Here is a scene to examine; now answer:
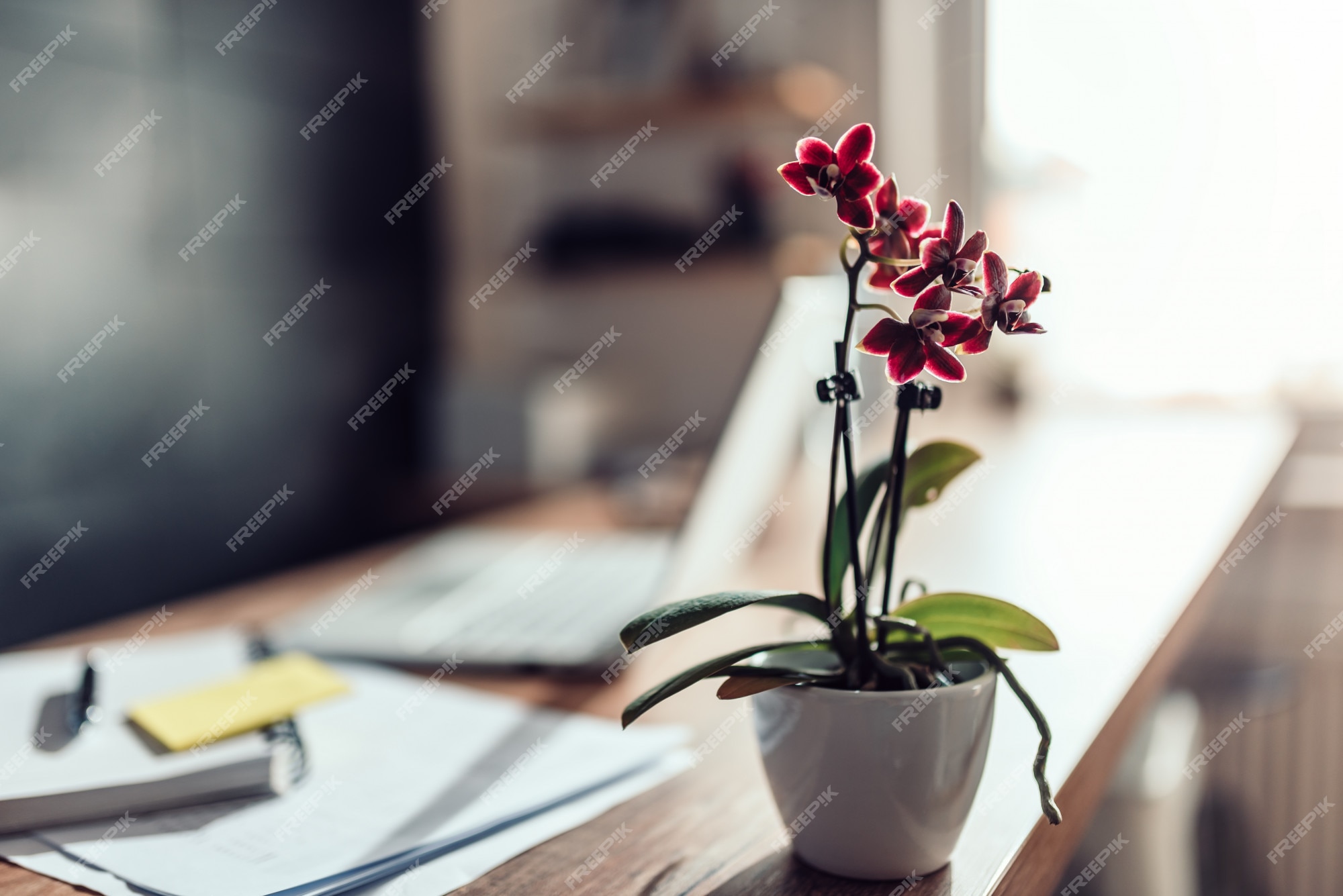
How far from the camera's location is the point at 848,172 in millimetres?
442

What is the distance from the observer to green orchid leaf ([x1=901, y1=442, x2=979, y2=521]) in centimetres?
53

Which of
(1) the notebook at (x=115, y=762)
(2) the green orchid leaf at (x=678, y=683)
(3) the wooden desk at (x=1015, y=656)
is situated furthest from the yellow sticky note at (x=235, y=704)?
(2) the green orchid leaf at (x=678, y=683)

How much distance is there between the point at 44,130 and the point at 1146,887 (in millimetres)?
2352

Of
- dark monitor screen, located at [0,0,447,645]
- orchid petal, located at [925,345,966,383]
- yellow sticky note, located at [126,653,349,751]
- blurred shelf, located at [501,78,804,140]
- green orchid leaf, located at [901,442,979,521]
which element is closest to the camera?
orchid petal, located at [925,345,966,383]

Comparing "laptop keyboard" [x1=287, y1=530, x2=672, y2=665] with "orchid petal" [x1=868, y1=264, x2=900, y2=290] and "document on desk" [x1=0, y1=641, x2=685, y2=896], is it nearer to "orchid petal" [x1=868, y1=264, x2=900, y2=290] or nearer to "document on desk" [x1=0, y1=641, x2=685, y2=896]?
"document on desk" [x1=0, y1=641, x2=685, y2=896]

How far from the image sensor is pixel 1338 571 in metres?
2.08

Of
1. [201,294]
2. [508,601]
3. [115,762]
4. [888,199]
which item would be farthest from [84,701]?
[201,294]

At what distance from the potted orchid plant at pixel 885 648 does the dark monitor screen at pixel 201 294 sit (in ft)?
6.34

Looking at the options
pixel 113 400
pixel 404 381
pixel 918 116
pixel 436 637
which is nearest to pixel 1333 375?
pixel 918 116

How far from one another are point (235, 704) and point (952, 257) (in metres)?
0.55

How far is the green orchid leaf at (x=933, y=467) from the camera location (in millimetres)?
531

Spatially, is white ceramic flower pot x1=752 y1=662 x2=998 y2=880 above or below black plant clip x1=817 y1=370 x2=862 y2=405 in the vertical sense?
below

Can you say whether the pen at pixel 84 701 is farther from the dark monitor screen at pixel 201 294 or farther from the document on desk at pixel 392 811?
the dark monitor screen at pixel 201 294

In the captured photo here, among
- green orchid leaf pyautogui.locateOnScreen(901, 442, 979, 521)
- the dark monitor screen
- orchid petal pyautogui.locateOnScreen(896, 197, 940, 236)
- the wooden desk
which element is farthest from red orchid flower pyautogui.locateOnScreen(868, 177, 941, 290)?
the dark monitor screen
